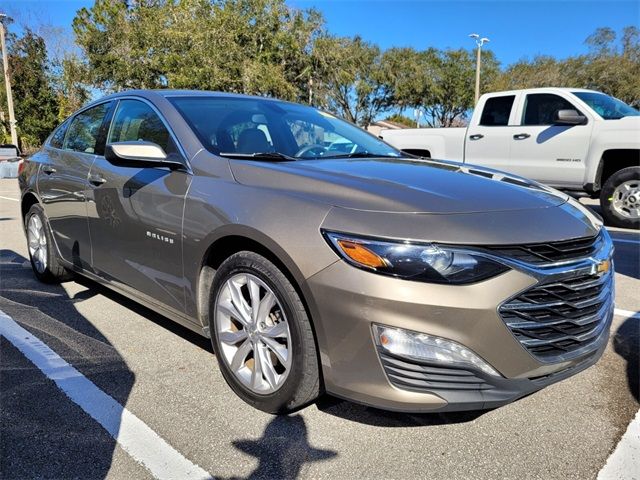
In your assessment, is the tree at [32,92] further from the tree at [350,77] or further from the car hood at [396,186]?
the car hood at [396,186]

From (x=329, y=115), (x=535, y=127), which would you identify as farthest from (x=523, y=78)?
(x=329, y=115)

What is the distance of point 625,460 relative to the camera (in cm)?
219

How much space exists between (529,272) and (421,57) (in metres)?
37.7

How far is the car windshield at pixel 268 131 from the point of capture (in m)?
3.03

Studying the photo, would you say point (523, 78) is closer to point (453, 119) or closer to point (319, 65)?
point (453, 119)

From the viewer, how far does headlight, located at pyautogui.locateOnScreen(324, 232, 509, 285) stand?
6.50 feet

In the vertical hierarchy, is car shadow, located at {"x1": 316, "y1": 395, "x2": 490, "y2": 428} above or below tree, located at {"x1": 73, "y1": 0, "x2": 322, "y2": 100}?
below

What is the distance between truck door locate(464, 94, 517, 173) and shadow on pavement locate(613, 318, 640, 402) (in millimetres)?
4946

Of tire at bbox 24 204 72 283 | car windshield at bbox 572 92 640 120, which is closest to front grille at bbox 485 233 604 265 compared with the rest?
tire at bbox 24 204 72 283

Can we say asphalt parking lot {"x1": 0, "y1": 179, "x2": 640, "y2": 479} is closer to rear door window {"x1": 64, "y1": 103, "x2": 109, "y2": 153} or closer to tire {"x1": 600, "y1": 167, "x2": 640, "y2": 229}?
rear door window {"x1": 64, "y1": 103, "x2": 109, "y2": 153}

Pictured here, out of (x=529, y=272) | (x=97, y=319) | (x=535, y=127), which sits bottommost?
(x=97, y=319)

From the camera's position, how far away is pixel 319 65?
27.2 meters

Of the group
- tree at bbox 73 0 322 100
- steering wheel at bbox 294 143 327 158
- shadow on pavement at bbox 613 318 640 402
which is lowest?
shadow on pavement at bbox 613 318 640 402

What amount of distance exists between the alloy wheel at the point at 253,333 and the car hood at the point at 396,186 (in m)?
0.51
